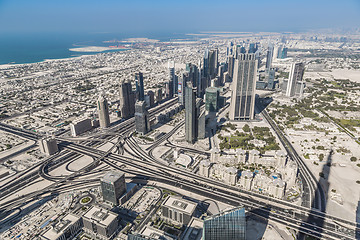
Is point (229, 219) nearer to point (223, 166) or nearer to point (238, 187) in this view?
point (238, 187)

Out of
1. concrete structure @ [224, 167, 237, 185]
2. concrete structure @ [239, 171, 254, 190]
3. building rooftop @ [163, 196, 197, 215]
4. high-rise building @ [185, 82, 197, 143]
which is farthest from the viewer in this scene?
high-rise building @ [185, 82, 197, 143]

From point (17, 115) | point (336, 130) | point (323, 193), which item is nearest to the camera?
point (323, 193)

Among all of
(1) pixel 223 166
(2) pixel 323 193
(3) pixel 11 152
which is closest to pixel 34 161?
(3) pixel 11 152

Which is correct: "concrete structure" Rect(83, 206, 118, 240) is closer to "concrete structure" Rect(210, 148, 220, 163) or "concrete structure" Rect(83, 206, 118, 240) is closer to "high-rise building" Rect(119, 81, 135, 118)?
"concrete structure" Rect(210, 148, 220, 163)

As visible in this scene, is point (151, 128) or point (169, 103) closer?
point (151, 128)

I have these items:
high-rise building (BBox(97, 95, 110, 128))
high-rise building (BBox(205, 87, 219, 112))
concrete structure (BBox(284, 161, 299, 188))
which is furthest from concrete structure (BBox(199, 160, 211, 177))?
high-rise building (BBox(205, 87, 219, 112))

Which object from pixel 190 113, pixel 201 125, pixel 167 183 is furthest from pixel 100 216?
pixel 201 125

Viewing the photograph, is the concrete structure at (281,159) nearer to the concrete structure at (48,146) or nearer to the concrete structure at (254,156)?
the concrete structure at (254,156)
